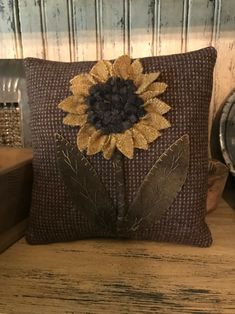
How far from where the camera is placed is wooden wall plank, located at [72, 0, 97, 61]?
34.9 inches

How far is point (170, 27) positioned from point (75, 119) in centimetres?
45

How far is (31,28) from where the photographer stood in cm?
93

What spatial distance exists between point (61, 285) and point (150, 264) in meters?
0.17

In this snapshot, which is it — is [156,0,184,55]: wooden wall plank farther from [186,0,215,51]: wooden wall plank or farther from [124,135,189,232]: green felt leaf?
[124,135,189,232]: green felt leaf

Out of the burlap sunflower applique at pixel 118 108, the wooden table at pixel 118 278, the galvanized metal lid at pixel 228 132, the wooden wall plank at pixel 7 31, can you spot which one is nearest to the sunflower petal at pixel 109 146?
the burlap sunflower applique at pixel 118 108

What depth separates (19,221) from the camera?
0.72 metres

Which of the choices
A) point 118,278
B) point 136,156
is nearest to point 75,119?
point 136,156

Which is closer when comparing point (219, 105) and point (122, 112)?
point (122, 112)

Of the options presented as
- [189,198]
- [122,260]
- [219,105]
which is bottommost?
[122,260]

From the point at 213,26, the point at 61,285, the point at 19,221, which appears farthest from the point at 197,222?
the point at 213,26

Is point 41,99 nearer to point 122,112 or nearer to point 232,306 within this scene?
point 122,112

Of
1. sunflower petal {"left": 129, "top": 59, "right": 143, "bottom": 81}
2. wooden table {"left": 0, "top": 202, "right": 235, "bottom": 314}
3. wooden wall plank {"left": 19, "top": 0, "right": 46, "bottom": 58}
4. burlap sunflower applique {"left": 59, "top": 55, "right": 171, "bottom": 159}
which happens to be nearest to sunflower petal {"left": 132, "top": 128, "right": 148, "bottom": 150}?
burlap sunflower applique {"left": 59, "top": 55, "right": 171, "bottom": 159}

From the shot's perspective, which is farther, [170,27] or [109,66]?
[170,27]

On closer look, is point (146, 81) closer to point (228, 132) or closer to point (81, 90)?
point (81, 90)
